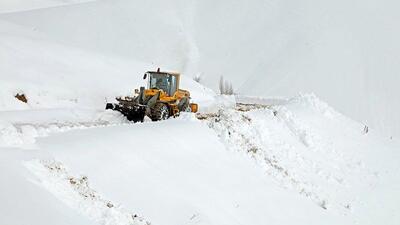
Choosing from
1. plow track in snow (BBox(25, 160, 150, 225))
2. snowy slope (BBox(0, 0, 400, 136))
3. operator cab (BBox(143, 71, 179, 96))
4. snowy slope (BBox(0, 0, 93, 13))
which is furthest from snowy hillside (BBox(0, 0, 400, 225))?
snowy slope (BBox(0, 0, 93, 13))

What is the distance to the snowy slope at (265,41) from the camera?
128 feet

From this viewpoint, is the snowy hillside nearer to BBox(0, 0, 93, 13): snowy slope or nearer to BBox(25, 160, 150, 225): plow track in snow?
BBox(25, 160, 150, 225): plow track in snow

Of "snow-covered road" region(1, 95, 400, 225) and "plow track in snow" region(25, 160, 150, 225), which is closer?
"plow track in snow" region(25, 160, 150, 225)

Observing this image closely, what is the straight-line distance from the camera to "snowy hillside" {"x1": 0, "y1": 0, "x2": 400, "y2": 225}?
865cm

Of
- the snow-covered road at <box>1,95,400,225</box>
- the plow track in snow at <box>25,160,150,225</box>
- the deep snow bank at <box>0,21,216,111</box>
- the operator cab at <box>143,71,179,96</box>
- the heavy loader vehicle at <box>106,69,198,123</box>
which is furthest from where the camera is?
→ the deep snow bank at <box>0,21,216,111</box>

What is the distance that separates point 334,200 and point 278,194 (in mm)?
2934

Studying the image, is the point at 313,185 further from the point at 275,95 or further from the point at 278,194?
the point at 275,95

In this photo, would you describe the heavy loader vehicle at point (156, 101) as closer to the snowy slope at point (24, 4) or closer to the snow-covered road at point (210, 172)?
the snow-covered road at point (210, 172)

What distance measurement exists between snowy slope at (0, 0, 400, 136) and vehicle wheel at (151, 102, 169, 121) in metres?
21.8

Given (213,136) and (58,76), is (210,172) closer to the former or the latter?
(213,136)

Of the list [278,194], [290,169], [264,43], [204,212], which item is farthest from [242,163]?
[264,43]

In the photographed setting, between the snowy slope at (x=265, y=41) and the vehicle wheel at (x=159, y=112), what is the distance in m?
21.8

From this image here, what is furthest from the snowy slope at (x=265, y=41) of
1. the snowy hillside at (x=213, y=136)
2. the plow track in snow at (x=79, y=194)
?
the plow track in snow at (x=79, y=194)

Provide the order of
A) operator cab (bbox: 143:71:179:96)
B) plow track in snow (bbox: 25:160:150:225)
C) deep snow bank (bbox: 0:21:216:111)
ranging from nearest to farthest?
plow track in snow (bbox: 25:160:150:225), operator cab (bbox: 143:71:179:96), deep snow bank (bbox: 0:21:216:111)
